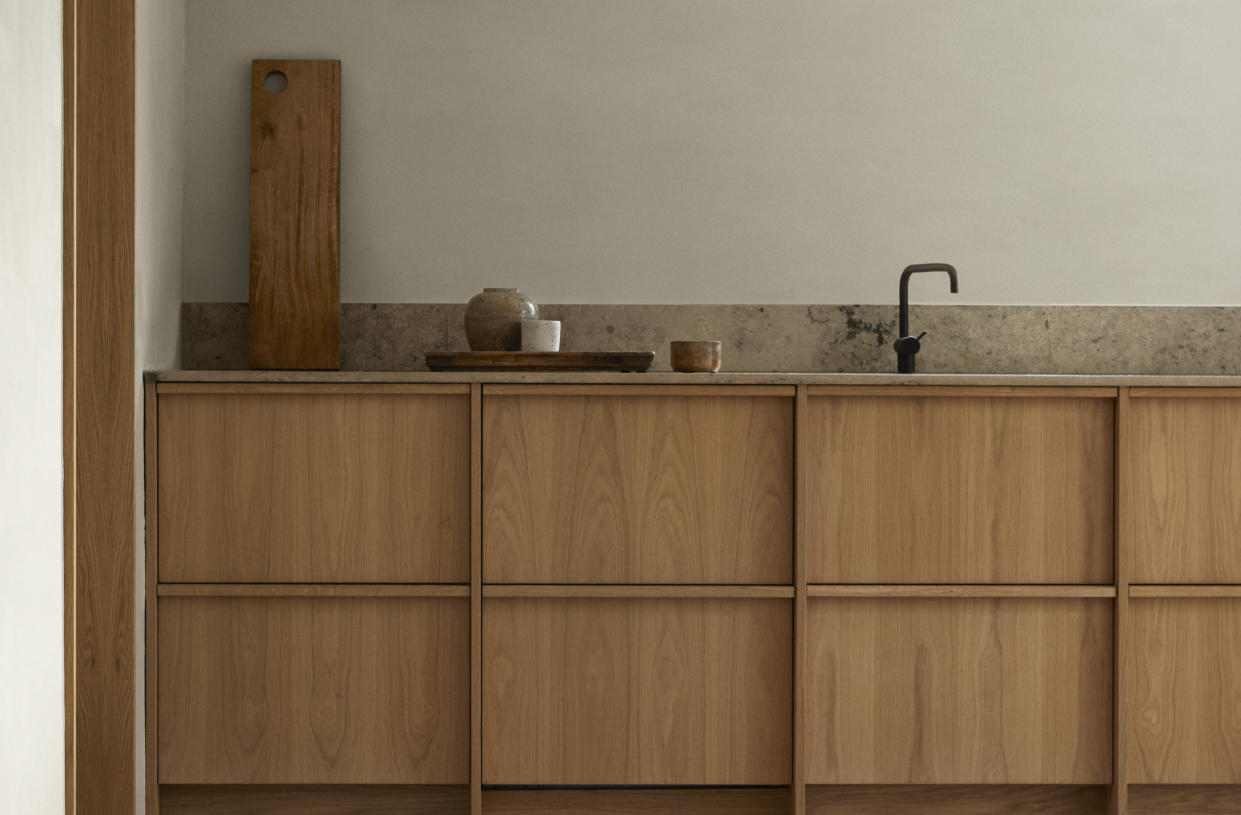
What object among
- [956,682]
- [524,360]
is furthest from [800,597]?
[524,360]

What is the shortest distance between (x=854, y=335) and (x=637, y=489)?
0.83 metres

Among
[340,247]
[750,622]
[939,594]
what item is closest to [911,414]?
[939,594]

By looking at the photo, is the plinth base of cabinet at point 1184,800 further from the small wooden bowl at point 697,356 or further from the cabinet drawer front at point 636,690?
the small wooden bowl at point 697,356

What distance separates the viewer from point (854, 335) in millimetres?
2512

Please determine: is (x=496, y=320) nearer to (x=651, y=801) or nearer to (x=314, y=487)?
(x=314, y=487)

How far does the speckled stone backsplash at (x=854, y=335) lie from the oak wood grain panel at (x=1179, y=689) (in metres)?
0.74

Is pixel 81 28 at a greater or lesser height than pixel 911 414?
greater

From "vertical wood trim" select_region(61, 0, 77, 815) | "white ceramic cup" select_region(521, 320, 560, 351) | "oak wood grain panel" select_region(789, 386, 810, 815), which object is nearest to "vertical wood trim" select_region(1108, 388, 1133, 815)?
"oak wood grain panel" select_region(789, 386, 810, 815)

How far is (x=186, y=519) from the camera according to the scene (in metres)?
2.00

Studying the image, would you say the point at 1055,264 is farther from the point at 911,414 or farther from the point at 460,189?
the point at 460,189

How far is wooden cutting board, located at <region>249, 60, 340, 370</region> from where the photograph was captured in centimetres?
237

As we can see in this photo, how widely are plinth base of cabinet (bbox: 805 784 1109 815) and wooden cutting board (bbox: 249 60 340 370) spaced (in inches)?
62.1

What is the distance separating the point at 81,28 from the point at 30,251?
0.76 meters

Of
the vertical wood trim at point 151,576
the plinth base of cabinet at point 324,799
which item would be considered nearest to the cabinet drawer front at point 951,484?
the plinth base of cabinet at point 324,799
